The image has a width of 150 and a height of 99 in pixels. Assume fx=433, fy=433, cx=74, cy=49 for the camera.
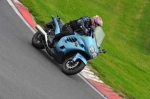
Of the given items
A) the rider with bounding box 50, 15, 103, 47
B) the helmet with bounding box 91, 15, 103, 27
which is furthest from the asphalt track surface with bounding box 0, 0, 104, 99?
the helmet with bounding box 91, 15, 103, 27

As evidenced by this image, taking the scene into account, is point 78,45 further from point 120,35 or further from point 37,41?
point 120,35

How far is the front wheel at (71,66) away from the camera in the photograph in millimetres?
10609

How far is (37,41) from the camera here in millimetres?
11070

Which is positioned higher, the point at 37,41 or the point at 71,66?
the point at 37,41

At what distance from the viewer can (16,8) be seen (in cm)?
1351

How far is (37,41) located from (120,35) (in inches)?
538

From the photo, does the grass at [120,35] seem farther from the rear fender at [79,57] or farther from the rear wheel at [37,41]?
the rear wheel at [37,41]

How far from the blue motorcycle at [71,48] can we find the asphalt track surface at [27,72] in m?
0.19

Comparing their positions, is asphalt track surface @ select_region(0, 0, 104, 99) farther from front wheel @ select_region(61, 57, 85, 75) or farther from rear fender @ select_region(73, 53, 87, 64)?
rear fender @ select_region(73, 53, 87, 64)

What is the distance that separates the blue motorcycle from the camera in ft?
35.1

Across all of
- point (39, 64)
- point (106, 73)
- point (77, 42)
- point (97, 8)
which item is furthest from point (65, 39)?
point (97, 8)

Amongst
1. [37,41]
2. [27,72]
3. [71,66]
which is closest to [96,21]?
[71,66]

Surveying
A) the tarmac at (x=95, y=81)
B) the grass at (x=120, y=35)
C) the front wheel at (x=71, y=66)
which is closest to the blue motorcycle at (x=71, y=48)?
the front wheel at (x=71, y=66)

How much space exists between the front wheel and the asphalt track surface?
135 millimetres
